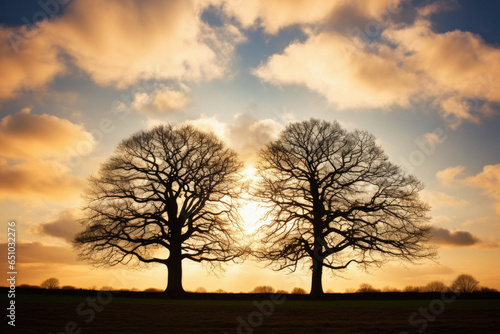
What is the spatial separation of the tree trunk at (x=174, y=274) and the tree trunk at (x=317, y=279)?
28.1ft

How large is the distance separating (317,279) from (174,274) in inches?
373

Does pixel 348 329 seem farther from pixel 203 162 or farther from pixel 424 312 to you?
pixel 203 162

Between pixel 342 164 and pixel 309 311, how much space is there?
11916 mm

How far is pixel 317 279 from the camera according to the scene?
2495cm

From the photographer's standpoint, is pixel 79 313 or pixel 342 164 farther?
pixel 342 164

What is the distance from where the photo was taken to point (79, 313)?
583 inches

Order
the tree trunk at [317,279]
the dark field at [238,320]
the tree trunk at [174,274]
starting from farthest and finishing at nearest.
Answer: the tree trunk at [174,274] < the tree trunk at [317,279] < the dark field at [238,320]

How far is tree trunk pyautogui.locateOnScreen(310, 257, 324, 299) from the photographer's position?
24750 mm

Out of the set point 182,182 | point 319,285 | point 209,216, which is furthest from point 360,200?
point 182,182

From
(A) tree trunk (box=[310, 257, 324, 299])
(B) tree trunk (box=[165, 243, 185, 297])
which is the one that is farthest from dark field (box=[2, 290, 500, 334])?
(B) tree trunk (box=[165, 243, 185, 297])

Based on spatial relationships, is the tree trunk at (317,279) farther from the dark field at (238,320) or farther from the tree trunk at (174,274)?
the tree trunk at (174,274)

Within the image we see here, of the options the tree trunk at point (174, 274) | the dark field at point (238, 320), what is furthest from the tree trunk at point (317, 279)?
the tree trunk at point (174, 274)

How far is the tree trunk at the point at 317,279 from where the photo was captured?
24750mm

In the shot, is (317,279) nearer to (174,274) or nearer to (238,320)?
(174,274)
